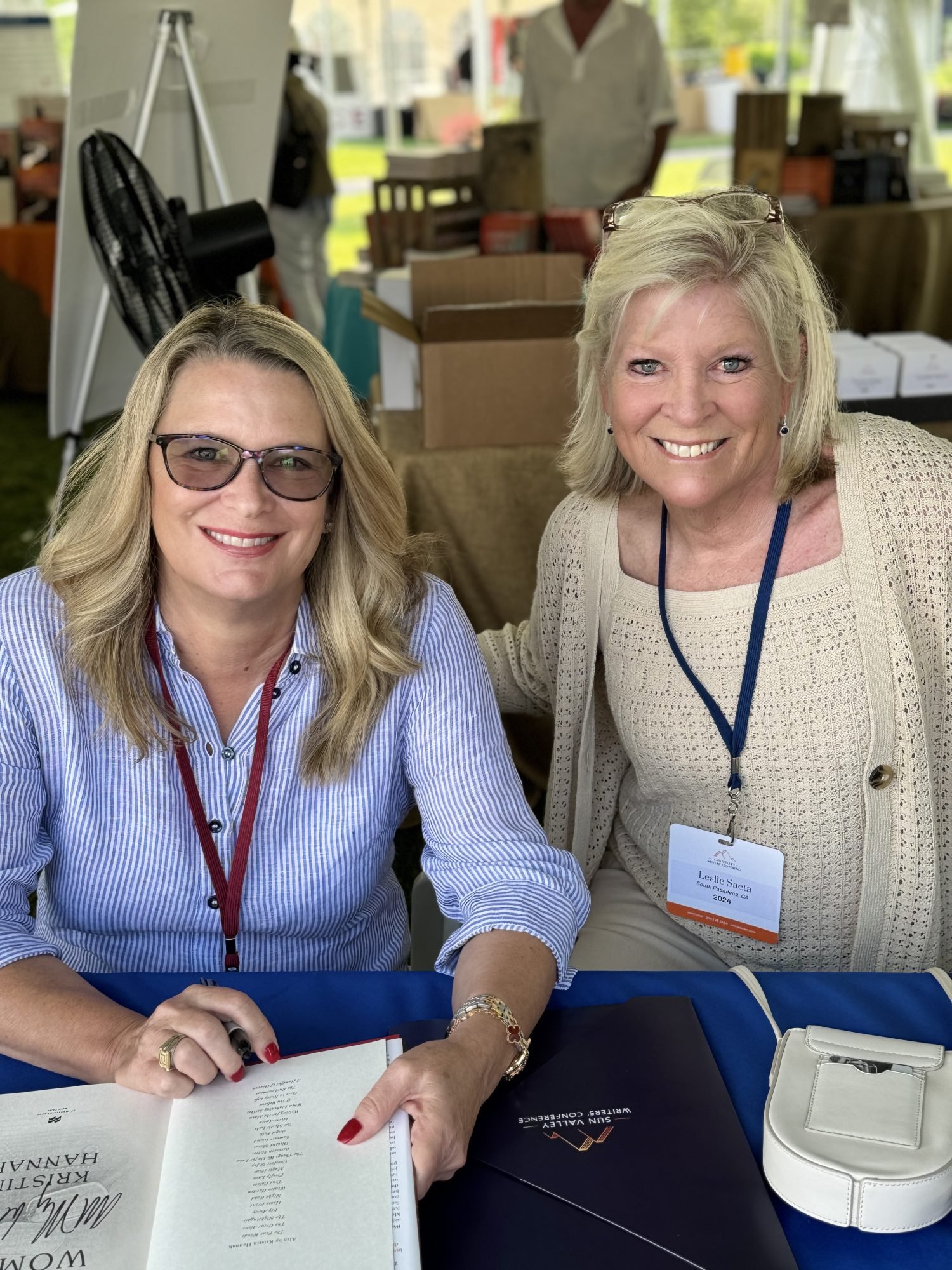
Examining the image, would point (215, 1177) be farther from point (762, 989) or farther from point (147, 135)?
point (147, 135)

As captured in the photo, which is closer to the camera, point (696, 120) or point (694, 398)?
point (694, 398)

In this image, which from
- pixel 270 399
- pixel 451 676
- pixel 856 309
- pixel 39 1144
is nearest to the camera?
pixel 39 1144

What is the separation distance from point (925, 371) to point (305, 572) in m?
1.83

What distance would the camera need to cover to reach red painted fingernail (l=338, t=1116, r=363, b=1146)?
0.94m

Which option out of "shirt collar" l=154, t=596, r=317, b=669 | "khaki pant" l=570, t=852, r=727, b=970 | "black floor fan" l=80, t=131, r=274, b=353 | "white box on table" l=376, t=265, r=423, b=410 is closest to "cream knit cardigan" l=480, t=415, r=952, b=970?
"khaki pant" l=570, t=852, r=727, b=970

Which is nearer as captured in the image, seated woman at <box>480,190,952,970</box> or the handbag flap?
the handbag flap

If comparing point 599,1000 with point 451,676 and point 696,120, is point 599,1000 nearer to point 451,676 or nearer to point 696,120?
point 451,676

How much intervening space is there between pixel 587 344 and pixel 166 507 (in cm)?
67

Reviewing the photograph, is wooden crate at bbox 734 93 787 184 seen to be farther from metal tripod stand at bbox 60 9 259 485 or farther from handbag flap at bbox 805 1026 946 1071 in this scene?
handbag flap at bbox 805 1026 946 1071

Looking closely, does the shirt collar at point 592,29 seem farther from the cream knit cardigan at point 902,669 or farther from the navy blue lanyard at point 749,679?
the navy blue lanyard at point 749,679

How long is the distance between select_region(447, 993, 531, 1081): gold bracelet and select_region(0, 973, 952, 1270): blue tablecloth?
66 mm

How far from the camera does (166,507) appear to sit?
138 centimetres

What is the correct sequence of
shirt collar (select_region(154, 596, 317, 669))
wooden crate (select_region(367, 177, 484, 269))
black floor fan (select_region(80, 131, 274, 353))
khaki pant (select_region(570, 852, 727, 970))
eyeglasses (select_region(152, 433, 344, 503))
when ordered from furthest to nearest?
wooden crate (select_region(367, 177, 484, 269))
black floor fan (select_region(80, 131, 274, 353))
khaki pant (select_region(570, 852, 727, 970))
shirt collar (select_region(154, 596, 317, 669))
eyeglasses (select_region(152, 433, 344, 503))

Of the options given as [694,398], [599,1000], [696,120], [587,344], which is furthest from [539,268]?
[696,120]
